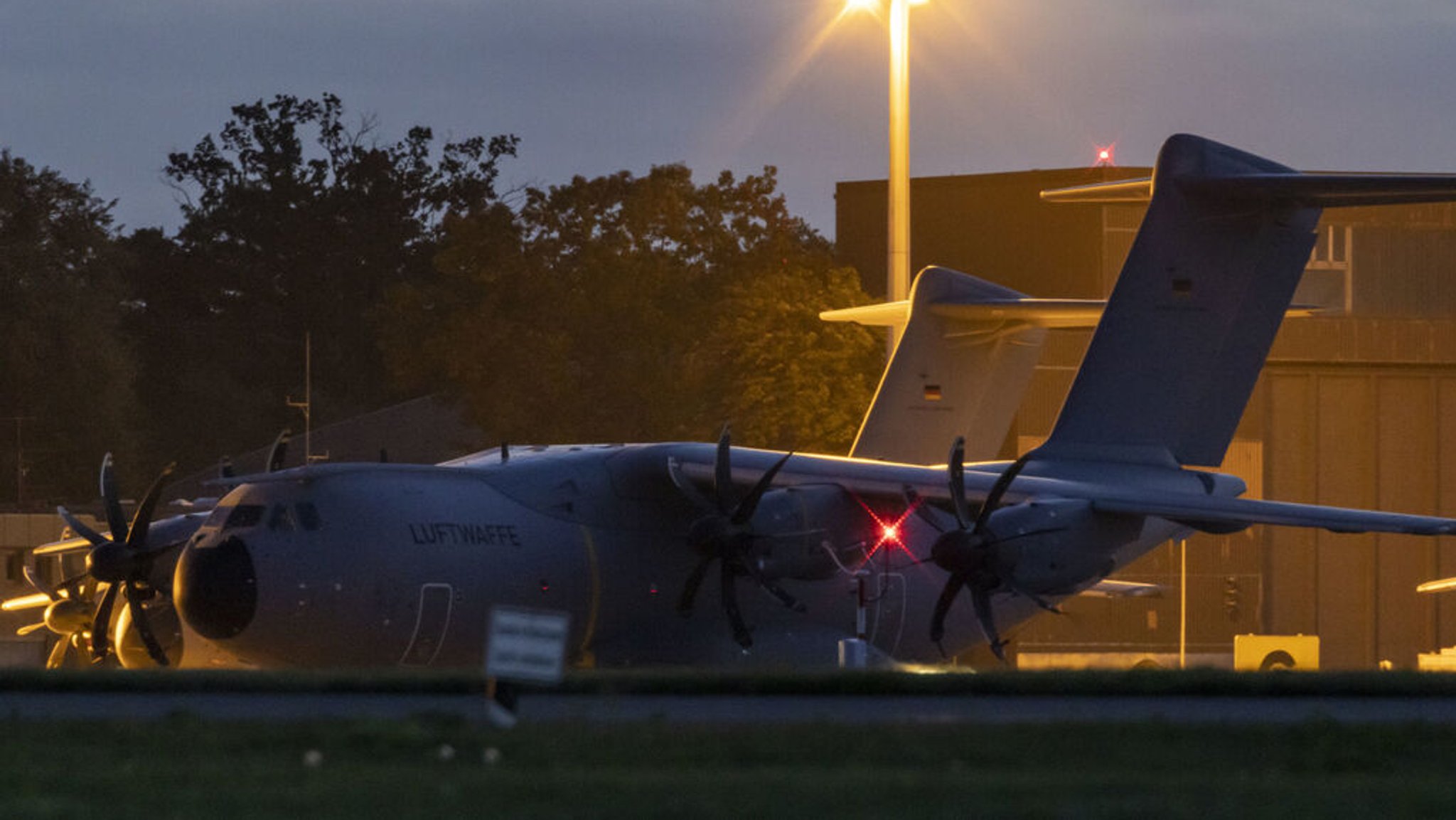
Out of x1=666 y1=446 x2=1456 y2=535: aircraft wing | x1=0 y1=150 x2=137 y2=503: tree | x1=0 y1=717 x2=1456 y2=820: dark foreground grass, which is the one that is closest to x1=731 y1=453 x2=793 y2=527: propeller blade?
x1=666 y1=446 x2=1456 y2=535: aircraft wing

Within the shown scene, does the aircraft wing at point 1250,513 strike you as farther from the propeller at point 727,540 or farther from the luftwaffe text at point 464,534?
the luftwaffe text at point 464,534

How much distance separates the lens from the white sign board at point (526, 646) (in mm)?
12500

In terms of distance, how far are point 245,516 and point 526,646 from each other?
12936 mm

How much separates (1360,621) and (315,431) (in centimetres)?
4172

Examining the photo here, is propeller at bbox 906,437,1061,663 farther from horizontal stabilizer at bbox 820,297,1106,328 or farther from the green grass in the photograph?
horizontal stabilizer at bbox 820,297,1106,328

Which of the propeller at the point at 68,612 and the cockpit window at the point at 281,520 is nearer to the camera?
the cockpit window at the point at 281,520

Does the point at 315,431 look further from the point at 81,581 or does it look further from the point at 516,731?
the point at 516,731

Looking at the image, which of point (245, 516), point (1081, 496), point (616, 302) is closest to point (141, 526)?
point (245, 516)

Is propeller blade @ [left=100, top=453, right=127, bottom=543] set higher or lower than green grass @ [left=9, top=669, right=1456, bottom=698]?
higher

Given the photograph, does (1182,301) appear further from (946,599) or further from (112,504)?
(112,504)

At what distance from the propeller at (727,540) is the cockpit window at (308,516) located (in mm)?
4144

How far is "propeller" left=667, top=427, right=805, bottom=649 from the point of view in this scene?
25.5m

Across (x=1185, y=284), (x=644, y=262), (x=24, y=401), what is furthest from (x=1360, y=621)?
(x=24, y=401)

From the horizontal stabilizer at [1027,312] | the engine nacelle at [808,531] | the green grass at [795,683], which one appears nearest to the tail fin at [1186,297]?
the horizontal stabilizer at [1027,312]
